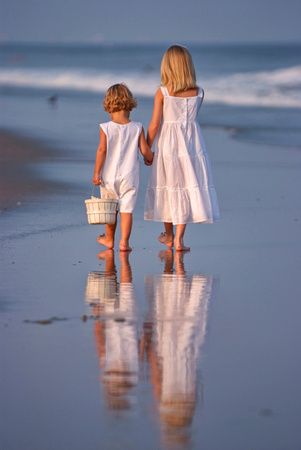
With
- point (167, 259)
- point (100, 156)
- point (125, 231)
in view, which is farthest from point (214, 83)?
point (167, 259)

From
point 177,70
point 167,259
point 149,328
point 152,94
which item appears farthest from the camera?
point 152,94

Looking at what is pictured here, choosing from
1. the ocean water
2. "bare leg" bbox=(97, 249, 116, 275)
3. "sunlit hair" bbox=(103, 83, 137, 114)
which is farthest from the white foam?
"bare leg" bbox=(97, 249, 116, 275)

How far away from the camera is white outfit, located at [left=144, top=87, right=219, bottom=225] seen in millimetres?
9188

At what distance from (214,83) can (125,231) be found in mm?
26452

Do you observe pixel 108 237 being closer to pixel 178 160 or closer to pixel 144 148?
pixel 144 148

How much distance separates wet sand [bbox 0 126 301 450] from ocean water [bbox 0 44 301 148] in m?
8.20

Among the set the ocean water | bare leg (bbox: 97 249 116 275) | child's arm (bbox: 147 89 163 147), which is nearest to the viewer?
bare leg (bbox: 97 249 116 275)

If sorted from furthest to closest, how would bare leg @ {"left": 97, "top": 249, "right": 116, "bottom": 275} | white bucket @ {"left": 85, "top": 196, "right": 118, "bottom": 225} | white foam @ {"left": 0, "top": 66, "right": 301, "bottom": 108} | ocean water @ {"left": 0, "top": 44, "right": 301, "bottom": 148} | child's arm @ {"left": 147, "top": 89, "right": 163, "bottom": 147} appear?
white foam @ {"left": 0, "top": 66, "right": 301, "bottom": 108} < ocean water @ {"left": 0, "top": 44, "right": 301, "bottom": 148} < child's arm @ {"left": 147, "top": 89, "right": 163, "bottom": 147} < white bucket @ {"left": 85, "top": 196, "right": 118, "bottom": 225} < bare leg @ {"left": 97, "top": 249, "right": 116, "bottom": 275}

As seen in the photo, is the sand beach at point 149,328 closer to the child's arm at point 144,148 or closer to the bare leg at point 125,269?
the bare leg at point 125,269

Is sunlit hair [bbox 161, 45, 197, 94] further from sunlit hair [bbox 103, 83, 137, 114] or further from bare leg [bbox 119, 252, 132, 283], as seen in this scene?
bare leg [bbox 119, 252, 132, 283]

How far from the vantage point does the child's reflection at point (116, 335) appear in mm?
5180

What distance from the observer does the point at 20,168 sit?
45.5 ft

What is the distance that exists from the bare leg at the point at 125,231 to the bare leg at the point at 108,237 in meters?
0.07

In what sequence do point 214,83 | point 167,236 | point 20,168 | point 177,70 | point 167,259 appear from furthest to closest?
1. point 214,83
2. point 20,168
3. point 167,236
4. point 177,70
5. point 167,259
